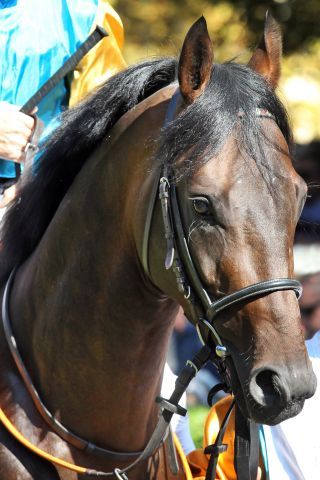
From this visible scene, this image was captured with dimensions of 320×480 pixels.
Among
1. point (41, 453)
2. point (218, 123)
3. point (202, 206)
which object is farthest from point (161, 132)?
point (41, 453)

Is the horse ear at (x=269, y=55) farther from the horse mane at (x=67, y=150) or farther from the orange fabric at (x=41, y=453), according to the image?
the orange fabric at (x=41, y=453)

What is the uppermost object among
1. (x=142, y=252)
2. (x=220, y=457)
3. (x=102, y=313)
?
(x=142, y=252)

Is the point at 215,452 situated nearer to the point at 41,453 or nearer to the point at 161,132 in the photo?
the point at 41,453

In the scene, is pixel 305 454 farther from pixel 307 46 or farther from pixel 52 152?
pixel 307 46

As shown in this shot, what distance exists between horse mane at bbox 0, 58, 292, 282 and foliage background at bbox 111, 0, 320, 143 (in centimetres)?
487

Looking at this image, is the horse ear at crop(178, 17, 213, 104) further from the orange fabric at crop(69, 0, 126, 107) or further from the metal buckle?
the metal buckle

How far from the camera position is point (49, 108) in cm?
391

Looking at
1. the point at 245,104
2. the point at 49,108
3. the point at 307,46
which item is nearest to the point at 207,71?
the point at 245,104

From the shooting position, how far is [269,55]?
9.91 ft

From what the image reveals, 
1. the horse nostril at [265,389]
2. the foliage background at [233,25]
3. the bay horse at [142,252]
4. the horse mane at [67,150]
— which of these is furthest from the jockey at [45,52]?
the foliage background at [233,25]

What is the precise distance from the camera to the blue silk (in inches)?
150

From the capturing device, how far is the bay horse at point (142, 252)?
8.32ft

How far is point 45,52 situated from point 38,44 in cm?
4

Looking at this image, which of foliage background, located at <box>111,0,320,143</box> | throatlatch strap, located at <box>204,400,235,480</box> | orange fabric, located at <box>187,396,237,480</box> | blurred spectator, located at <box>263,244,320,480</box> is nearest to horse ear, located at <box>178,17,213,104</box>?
throatlatch strap, located at <box>204,400,235,480</box>
